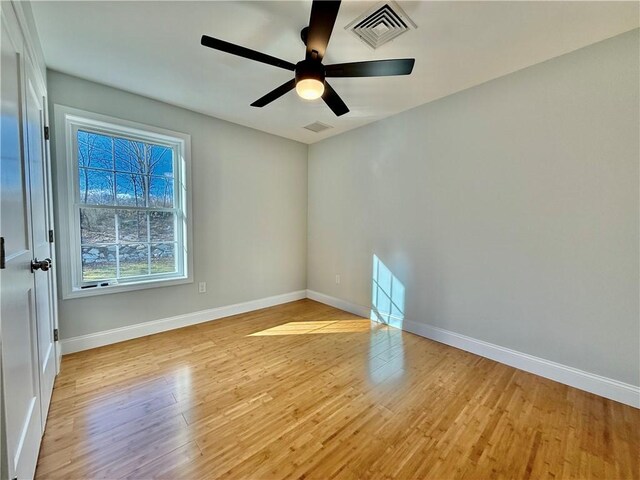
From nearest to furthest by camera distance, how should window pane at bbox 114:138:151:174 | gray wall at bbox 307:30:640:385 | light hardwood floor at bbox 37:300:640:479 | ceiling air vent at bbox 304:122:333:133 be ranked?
light hardwood floor at bbox 37:300:640:479 < gray wall at bbox 307:30:640:385 < window pane at bbox 114:138:151:174 < ceiling air vent at bbox 304:122:333:133

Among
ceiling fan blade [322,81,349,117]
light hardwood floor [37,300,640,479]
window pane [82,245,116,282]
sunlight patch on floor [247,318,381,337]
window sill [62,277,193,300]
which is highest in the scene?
ceiling fan blade [322,81,349,117]

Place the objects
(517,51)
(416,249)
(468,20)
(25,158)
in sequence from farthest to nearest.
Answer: (416,249) < (517,51) < (468,20) < (25,158)

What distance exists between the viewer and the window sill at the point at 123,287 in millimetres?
2521

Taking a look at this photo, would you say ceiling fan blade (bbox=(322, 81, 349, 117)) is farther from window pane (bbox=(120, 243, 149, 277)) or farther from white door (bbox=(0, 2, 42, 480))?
window pane (bbox=(120, 243, 149, 277))

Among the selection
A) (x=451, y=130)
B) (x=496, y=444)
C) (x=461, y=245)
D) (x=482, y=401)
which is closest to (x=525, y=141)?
(x=451, y=130)

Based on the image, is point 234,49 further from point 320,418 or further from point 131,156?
point 320,418

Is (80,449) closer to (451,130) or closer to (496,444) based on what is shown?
(496,444)

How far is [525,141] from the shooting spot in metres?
2.29

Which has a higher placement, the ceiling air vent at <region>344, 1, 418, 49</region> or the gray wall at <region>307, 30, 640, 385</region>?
the ceiling air vent at <region>344, 1, 418, 49</region>

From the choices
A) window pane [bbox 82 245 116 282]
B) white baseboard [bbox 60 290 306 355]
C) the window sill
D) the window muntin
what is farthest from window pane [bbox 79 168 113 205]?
white baseboard [bbox 60 290 306 355]

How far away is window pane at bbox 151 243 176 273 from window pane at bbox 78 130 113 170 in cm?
96

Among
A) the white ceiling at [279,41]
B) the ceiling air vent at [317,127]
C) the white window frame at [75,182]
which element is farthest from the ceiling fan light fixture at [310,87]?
the white window frame at [75,182]

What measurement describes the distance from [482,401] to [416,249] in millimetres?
1558

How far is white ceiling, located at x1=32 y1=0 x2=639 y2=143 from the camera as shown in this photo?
1.70 metres
